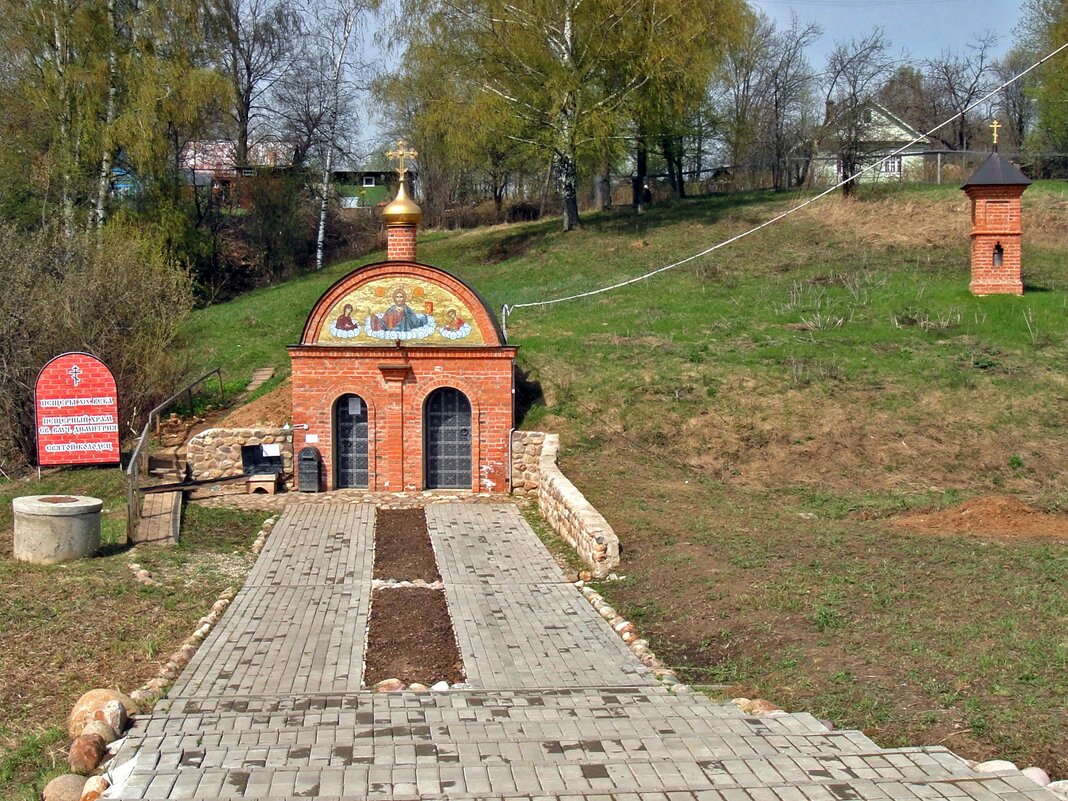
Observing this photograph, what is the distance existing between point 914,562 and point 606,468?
25.4ft

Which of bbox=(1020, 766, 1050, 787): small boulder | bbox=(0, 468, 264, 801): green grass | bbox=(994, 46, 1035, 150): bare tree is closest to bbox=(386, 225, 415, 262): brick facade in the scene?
bbox=(0, 468, 264, 801): green grass

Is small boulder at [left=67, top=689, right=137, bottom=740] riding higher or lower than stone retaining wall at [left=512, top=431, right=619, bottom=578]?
lower

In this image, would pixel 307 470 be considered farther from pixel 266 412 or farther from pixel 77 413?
pixel 77 413

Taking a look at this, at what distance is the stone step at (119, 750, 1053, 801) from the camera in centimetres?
624

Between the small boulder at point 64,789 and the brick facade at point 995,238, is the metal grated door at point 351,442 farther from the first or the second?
the brick facade at point 995,238

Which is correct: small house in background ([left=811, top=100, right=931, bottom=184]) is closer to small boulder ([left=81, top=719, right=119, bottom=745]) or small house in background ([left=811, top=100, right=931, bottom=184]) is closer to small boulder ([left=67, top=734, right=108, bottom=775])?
small boulder ([left=81, top=719, right=119, bottom=745])

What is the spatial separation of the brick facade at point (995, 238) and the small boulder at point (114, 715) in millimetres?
22820

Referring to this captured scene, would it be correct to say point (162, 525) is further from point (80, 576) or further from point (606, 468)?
point (606, 468)

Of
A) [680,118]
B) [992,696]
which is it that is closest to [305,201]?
[680,118]

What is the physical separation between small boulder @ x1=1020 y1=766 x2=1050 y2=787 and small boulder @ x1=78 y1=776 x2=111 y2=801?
17.3 feet

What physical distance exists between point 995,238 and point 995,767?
2168 centimetres

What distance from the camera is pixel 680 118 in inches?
1436

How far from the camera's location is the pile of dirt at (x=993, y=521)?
46.0 feet

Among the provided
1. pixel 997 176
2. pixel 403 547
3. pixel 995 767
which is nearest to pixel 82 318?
pixel 403 547
